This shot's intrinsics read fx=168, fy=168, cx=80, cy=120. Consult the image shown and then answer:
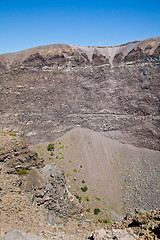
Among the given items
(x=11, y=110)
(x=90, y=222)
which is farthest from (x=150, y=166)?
(x=11, y=110)

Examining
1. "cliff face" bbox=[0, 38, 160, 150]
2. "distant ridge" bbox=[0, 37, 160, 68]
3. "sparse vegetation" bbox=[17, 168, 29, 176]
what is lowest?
"sparse vegetation" bbox=[17, 168, 29, 176]

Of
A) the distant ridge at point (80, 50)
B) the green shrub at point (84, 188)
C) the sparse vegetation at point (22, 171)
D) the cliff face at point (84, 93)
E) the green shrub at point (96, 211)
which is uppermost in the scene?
the distant ridge at point (80, 50)

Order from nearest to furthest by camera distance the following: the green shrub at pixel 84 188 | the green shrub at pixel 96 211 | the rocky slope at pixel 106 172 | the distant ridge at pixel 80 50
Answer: the green shrub at pixel 96 211
the rocky slope at pixel 106 172
the green shrub at pixel 84 188
the distant ridge at pixel 80 50

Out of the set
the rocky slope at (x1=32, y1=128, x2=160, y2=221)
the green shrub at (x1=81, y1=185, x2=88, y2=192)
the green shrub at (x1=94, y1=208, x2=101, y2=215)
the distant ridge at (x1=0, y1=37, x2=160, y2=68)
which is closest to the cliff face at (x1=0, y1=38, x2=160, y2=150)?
the distant ridge at (x1=0, y1=37, x2=160, y2=68)

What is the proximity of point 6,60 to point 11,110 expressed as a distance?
20.7m

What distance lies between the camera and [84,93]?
42062mm

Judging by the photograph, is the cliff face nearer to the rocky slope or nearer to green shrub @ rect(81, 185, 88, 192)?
the rocky slope

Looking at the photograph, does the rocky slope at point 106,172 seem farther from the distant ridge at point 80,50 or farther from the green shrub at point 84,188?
the distant ridge at point 80,50

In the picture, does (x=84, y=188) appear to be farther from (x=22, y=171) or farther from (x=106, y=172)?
(x=22, y=171)

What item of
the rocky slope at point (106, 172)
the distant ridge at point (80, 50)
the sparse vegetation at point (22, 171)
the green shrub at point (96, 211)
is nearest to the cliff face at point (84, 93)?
the distant ridge at point (80, 50)

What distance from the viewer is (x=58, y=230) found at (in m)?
14.3

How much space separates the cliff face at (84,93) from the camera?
34844 millimetres

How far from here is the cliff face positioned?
34844 mm

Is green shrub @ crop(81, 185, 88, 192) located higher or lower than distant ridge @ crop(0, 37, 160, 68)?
lower
